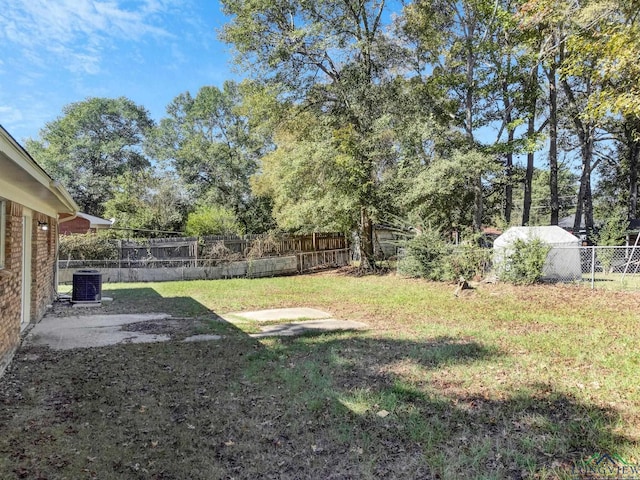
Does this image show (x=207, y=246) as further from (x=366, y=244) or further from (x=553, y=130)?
(x=553, y=130)

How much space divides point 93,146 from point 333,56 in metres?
24.0

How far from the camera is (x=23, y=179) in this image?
4.48 metres

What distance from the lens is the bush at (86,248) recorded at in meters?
14.0

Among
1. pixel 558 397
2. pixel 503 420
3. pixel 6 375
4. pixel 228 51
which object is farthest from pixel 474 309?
pixel 228 51

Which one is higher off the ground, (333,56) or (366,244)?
(333,56)

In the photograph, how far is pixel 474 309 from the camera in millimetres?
8391

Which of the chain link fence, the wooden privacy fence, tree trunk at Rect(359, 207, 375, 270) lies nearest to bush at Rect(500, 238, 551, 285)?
the chain link fence

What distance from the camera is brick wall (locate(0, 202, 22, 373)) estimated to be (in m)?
4.41

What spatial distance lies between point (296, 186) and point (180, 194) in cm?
1247

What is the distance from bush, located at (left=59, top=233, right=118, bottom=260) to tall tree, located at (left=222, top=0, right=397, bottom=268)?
8.91m

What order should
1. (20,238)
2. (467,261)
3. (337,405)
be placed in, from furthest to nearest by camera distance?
(467,261)
(20,238)
(337,405)

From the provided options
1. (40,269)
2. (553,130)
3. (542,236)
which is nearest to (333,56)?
(542,236)

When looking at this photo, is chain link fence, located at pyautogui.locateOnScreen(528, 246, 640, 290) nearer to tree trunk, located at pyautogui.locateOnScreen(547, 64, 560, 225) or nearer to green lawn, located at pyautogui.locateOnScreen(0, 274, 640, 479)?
green lawn, located at pyautogui.locateOnScreen(0, 274, 640, 479)

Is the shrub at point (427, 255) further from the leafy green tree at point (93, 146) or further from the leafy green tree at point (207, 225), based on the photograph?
the leafy green tree at point (93, 146)
